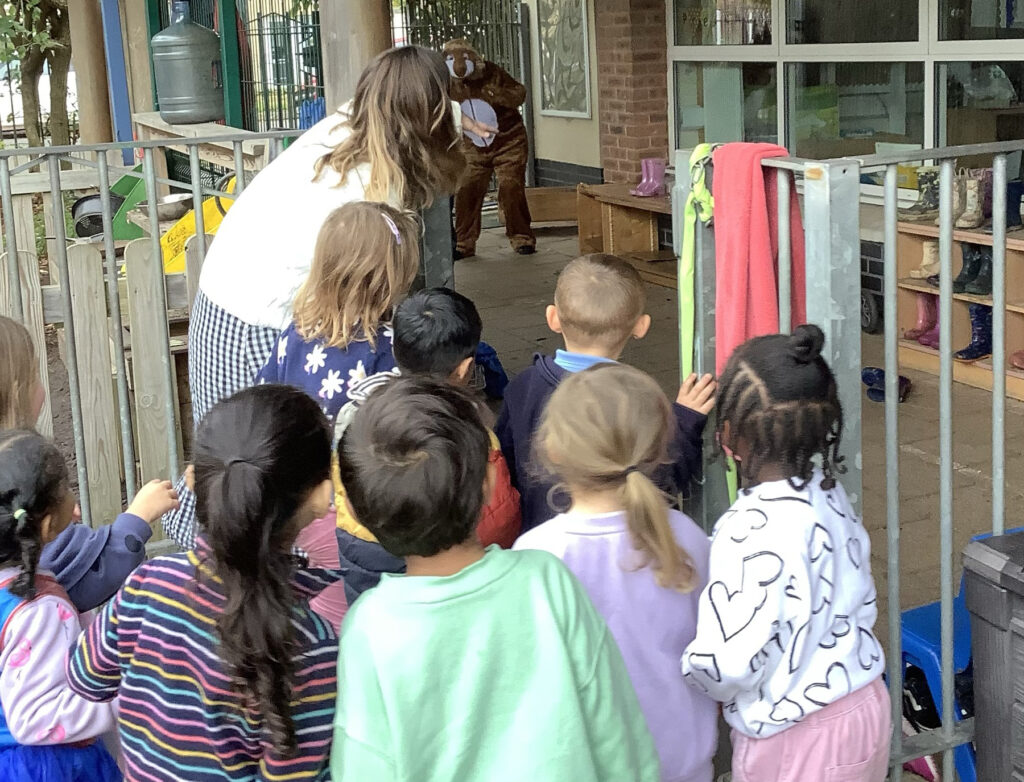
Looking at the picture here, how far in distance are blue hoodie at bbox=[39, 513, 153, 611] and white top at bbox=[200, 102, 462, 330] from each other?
0.88 m

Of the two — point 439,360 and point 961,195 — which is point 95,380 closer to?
point 439,360

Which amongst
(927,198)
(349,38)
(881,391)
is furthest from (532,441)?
(927,198)

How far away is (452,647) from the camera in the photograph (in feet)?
5.72

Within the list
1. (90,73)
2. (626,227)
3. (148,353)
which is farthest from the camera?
(90,73)

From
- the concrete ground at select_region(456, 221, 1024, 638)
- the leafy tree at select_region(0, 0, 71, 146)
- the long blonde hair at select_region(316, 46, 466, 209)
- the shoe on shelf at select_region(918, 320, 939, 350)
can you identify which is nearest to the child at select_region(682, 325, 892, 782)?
the long blonde hair at select_region(316, 46, 466, 209)

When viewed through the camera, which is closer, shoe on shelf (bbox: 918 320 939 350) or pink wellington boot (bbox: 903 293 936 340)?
shoe on shelf (bbox: 918 320 939 350)

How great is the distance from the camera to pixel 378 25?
4496 mm

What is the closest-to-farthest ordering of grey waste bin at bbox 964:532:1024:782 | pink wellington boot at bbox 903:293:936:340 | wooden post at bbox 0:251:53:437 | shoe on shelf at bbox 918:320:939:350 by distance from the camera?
grey waste bin at bbox 964:532:1024:782 < wooden post at bbox 0:251:53:437 < shoe on shelf at bbox 918:320:939:350 < pink wellington boot at bbox 903:293:936:340

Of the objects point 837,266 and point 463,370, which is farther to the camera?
point 463,370

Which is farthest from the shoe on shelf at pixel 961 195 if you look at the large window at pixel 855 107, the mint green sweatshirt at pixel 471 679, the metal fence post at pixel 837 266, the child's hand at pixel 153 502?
the mint green sweatshirt at pixel 471 679

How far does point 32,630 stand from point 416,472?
2.48ft

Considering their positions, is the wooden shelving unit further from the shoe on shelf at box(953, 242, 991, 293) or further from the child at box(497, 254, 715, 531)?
the child at box(497, 254, 715, 531)

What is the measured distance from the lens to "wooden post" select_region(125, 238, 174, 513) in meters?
3.99

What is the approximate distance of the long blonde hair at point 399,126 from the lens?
9.71 feet
